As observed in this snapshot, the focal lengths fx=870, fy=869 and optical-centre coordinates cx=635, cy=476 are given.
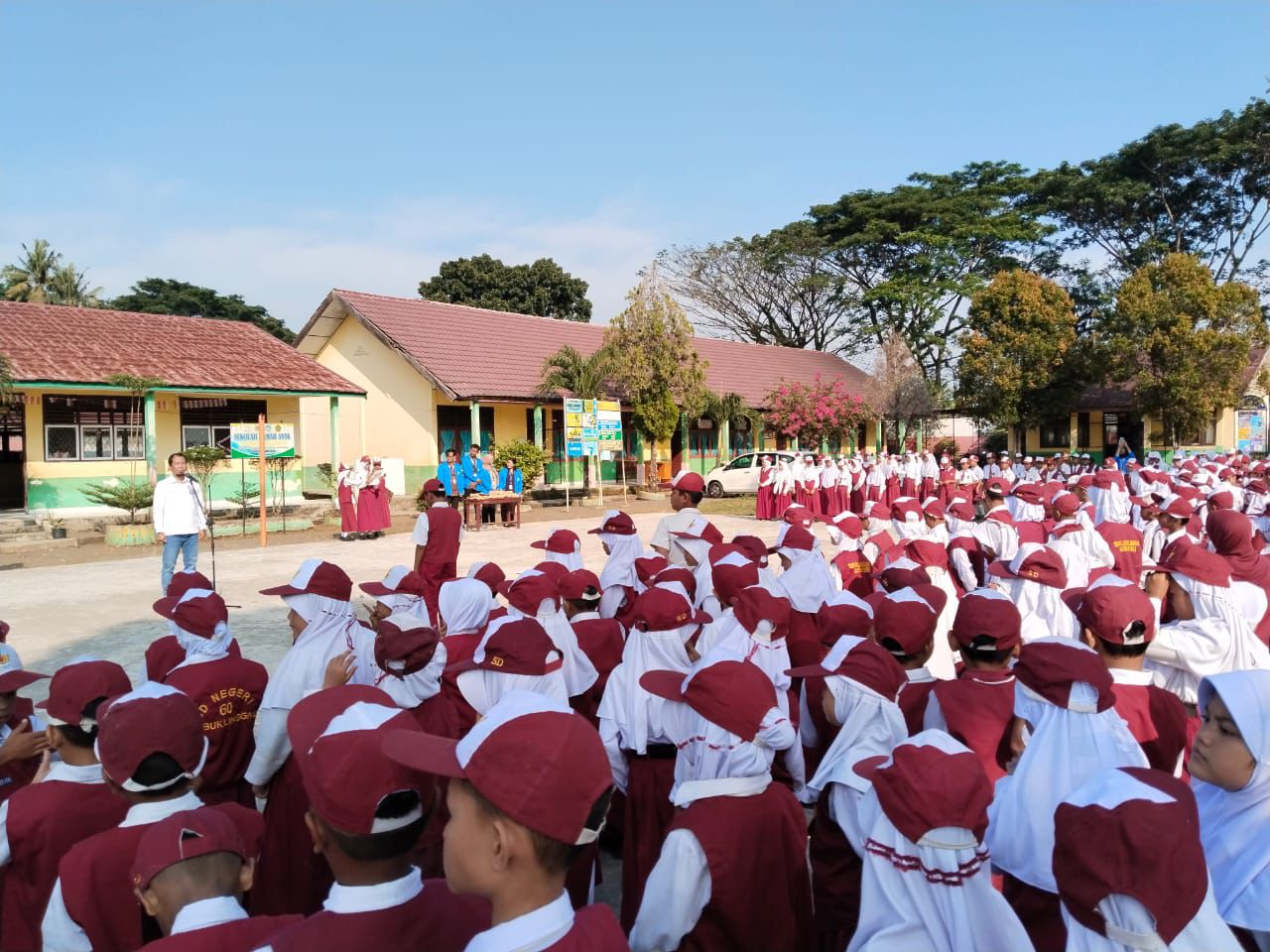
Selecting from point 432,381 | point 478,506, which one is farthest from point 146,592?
point 432,381

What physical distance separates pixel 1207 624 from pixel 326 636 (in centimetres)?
382

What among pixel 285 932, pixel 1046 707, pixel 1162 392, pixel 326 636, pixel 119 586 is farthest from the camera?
pixel 1162 392

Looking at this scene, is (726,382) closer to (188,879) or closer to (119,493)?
(119,493)

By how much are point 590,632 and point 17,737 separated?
2258mm

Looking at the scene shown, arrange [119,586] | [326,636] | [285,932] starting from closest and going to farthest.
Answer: [285,932] < [326,636] < [119,586]

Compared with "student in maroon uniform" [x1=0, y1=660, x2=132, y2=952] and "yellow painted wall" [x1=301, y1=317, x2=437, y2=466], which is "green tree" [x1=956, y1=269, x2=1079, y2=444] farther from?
"student in maroon uniform" [x1=0, y1=660, x2=132, y2=952]

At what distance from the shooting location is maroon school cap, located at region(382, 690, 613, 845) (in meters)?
1.38

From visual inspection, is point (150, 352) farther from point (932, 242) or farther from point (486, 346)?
point (932, 242)

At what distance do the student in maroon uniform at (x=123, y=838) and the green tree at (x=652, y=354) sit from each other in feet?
66.1

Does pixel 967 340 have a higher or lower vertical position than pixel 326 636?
higher

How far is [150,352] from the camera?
18.1m

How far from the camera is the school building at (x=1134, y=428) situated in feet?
93.4

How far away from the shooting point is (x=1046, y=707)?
2516 millimetres

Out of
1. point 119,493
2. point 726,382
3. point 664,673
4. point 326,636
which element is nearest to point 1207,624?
point 664,673
